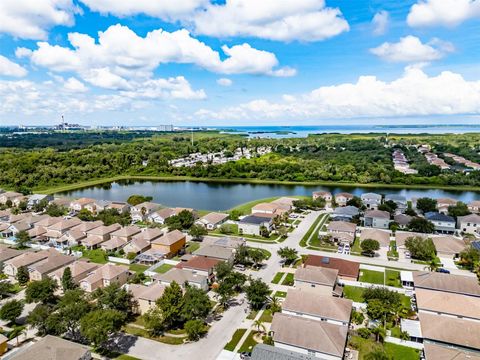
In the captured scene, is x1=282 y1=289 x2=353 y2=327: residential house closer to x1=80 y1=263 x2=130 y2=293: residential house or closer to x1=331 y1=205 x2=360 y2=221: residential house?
x1=80 y1=263 x2=130 y2=293: residential house

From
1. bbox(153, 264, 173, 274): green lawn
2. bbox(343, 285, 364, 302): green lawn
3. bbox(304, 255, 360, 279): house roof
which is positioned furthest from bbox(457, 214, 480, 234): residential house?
bbox(153, 264, 173, 274): green lawn

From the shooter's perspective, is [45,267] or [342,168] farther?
[342,168]

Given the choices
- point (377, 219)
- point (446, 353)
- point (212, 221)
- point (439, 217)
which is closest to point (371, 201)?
point (377, 219)

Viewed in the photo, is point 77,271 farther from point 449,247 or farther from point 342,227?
point 449,247

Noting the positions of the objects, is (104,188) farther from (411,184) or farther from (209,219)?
(411,184)

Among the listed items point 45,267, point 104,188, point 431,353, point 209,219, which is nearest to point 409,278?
point 431,353

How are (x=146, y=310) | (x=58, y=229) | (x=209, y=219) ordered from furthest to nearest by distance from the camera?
(x=209, y=219) < (x=58, y=229) < (x=146, y=310)

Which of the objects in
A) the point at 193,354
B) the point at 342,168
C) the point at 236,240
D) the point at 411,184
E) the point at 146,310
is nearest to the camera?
the point at 193,354
